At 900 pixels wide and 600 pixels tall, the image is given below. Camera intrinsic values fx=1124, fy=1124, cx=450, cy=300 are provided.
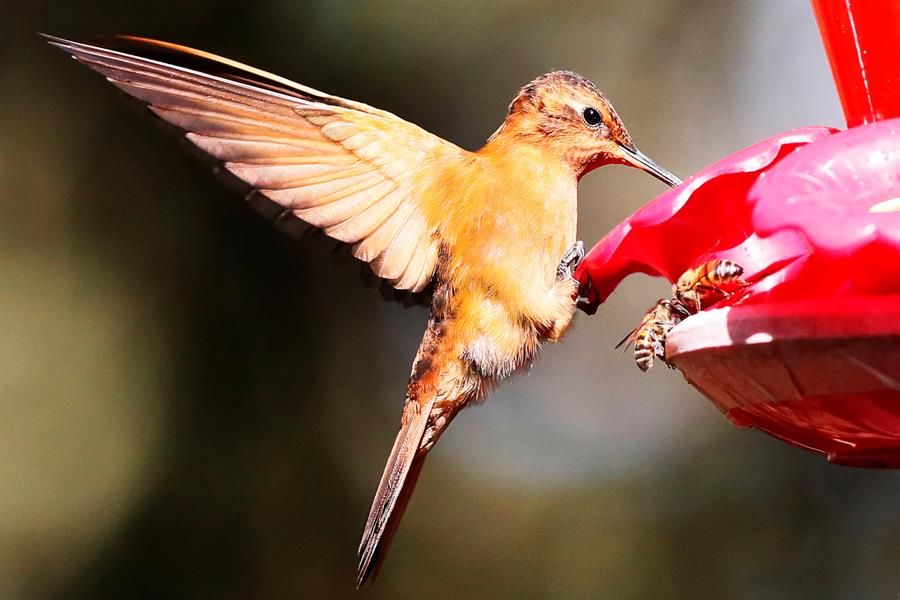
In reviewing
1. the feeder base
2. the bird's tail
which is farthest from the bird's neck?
the feeder base

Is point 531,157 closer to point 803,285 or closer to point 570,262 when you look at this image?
point 570,262

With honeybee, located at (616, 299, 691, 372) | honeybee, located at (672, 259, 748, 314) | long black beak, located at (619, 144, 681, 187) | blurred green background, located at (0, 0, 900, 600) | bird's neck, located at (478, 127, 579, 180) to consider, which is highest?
long black beak, located at (619, 144, 681, 187)

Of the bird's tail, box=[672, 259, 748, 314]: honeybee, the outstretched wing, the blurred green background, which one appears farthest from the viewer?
the blurred green background

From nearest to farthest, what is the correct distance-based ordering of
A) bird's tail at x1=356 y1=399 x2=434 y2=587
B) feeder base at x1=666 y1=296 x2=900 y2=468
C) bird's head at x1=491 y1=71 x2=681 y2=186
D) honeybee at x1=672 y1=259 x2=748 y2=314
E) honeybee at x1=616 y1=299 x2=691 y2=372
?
feeder base at x1=666 y1=296 x2=900 y2=468, honeybee at x1=672 y1=259 x2=748 y2=314, honeybee at x1=616 y1=299 x2=691 y2=372, bird's tail at x1=356 y1=399 x2=434 y2=587, bird's head at x1=491 y1=71 x2=681 y2=186

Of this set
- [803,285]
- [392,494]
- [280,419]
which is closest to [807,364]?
[803,285]

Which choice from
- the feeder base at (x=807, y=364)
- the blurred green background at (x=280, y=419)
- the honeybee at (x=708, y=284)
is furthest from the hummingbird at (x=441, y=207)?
the blurred green background at (x=280, y=419)

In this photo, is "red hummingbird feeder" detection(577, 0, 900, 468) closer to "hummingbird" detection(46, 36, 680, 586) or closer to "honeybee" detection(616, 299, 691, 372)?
"honeybee" detection(616, 299, 691, 372)

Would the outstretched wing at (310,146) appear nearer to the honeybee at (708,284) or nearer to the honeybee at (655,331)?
the honeybee at (655,331)

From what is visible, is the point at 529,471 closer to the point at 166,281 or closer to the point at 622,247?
the point at 166,281
